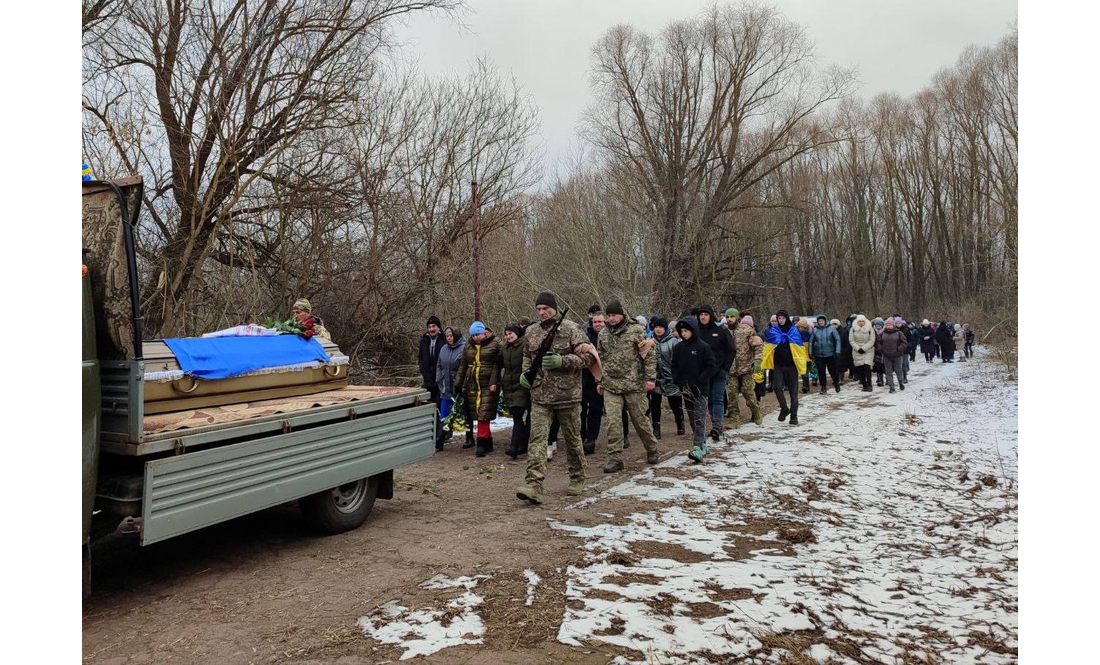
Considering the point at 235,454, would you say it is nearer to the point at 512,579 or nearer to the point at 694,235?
the point at 512,579

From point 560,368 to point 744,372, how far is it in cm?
542

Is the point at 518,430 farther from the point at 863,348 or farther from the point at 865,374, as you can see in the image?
the point at 865,374

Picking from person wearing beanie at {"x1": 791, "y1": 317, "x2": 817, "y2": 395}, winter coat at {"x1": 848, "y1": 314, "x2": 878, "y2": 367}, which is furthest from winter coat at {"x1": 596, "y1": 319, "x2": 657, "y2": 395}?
winter coat at {"x1": 848, "y1": 314, "x2": 878, "y2": 367}

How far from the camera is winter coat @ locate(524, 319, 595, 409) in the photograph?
7145mm

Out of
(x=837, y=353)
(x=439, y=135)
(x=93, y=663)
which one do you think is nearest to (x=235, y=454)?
(x=93, y=663)

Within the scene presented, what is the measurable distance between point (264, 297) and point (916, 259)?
142ft

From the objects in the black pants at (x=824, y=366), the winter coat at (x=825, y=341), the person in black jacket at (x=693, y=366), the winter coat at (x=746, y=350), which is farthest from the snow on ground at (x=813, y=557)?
the black pants at (x=824, y=366)

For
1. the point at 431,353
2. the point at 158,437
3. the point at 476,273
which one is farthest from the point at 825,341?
the point at 158,437

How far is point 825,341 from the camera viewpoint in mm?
15859

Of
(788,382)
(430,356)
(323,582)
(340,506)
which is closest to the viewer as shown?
(323,582)

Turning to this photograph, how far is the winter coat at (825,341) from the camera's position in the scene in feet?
51.5

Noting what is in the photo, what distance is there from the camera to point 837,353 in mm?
16016

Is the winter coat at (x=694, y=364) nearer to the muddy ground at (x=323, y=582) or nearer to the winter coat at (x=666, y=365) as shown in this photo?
the winter coat at (x=666, y=365)

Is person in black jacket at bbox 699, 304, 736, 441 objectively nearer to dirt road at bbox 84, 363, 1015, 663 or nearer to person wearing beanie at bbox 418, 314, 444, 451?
dirt road at bbox 84, 363, 1015, 663
